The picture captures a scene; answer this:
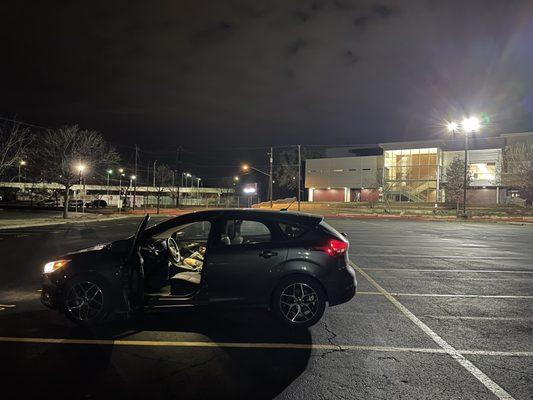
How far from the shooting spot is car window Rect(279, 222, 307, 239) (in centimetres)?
597

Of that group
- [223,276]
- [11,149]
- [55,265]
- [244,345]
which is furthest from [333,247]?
[11,149]

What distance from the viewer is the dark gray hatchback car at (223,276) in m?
5.60

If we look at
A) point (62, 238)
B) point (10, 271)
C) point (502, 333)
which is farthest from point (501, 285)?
point (62, 238)

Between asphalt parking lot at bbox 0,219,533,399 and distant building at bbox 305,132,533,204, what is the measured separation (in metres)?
A: 52.1

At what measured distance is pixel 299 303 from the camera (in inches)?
227

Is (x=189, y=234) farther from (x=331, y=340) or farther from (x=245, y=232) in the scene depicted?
(x=331, y=340)

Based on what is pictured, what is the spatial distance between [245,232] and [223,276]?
2.89 ft

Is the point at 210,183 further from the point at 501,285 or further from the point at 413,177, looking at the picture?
the point at 501,285

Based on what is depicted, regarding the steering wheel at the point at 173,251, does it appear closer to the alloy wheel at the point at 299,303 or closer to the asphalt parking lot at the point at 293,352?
the asphalt parking lot at the point at 293,352

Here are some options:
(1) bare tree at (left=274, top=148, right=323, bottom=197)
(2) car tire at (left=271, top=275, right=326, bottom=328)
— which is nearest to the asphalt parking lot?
(2) car tire at (left=271, top=275, right=326, bottom=328)

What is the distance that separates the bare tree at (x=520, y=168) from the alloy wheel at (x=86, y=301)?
47358 millimetres

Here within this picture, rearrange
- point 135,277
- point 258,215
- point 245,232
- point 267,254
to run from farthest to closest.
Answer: point 245,232, point 258,215, point 267,254, point 135,277

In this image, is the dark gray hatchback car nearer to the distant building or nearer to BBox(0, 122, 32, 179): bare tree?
BBox(0, 122, 32, 179): bare tree

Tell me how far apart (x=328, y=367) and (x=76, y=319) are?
3.42 metres
